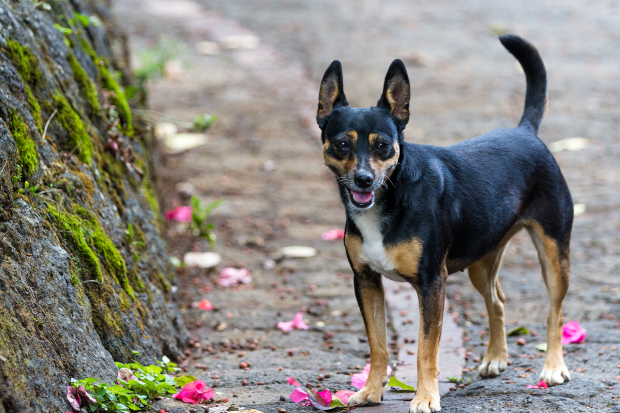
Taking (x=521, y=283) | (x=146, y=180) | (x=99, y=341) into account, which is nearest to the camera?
(x=99, y=341)

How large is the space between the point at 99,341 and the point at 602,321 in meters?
4.20

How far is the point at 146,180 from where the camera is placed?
237 inches

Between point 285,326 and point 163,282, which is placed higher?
point 163,282

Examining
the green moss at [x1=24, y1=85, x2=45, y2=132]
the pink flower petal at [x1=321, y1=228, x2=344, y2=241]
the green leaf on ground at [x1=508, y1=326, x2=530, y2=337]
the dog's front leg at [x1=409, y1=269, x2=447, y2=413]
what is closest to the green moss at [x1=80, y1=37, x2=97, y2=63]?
the green moss at [x1=24, y1=85, x2=45, y2=132]

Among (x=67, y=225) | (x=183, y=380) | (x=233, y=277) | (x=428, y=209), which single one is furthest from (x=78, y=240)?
(x=233, y=277)

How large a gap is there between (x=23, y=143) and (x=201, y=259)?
3386mm

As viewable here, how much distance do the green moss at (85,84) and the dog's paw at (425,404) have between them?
3.37 m

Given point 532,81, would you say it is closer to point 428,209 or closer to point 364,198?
point 428,209

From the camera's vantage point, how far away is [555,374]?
4379 millimetres

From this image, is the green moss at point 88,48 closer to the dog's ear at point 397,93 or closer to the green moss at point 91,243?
the green moss at point 91,243

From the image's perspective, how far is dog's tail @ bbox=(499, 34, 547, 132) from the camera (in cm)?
496

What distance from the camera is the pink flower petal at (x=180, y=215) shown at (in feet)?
24.6

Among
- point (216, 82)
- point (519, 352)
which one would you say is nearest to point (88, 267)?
point (519, 352)

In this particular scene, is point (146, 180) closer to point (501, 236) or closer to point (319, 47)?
point (501, 236)
